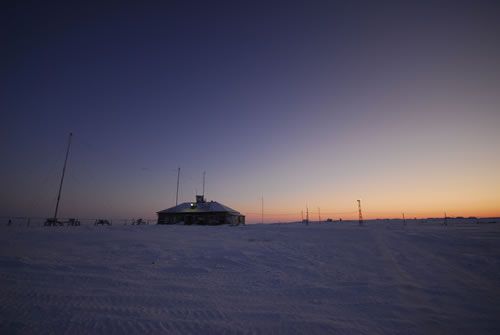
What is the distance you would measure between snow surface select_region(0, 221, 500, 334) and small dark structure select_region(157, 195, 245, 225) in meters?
36.1

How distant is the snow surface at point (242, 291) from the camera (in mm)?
5801

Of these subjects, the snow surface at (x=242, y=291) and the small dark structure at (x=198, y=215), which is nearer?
the snow surface at (x=242, y=291)

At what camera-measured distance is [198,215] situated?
51.1 metres

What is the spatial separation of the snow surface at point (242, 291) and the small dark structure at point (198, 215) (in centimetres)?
3609

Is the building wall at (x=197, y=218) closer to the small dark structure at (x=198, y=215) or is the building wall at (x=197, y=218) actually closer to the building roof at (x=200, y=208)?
the small dark structure at (x=198, y=215)

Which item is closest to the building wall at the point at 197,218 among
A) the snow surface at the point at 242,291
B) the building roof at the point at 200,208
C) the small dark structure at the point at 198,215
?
the small dark structure at the point at 198,215

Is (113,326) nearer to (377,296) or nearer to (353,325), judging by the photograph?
(353,325)

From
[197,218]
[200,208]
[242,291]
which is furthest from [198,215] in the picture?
[242,291]

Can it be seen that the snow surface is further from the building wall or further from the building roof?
the building roof

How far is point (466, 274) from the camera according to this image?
418 inches

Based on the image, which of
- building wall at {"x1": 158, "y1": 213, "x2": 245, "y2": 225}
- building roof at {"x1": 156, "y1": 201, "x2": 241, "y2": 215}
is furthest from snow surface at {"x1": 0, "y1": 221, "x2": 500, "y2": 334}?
building roof at {"x1": 156, "y1": 201, "x2": 241, "y2": 215}

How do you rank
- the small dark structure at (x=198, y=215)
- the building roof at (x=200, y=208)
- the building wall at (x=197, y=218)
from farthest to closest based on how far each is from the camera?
the building roof at (x=200, y=208) < the small dark structure at (x=198, y=215) < the building wall at (x=197, y=218)

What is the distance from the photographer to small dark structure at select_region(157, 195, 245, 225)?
50.0 metres

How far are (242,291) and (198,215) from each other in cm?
4437
